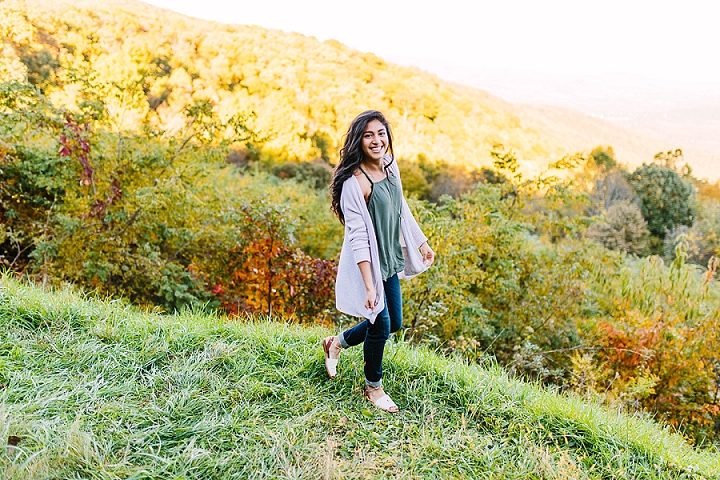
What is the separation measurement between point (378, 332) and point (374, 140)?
952mm

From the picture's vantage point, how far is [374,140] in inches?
97.9

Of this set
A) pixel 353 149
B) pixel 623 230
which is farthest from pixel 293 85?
pixel 353 149

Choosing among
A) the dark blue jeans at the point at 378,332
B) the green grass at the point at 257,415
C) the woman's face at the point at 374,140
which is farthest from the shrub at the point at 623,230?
the woman's face at the point at 374,140

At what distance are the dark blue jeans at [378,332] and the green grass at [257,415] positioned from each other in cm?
20

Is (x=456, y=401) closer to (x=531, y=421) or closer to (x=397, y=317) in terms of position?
(x=531, y=421)

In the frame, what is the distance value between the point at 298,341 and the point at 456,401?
40.8 inches

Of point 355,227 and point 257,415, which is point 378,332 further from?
point 257,415

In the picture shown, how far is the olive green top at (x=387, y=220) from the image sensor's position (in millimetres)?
2516

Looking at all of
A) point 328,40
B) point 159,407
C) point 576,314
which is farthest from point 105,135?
point 328,40

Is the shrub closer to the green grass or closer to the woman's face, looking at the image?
the green grass

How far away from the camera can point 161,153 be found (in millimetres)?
5133

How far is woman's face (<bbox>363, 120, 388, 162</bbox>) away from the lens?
248 centimetres

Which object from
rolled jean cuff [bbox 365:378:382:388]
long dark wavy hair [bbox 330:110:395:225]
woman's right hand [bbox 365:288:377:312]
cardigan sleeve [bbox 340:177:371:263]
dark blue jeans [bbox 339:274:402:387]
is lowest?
rolled jean cuff [bbox 365:378:382:388]

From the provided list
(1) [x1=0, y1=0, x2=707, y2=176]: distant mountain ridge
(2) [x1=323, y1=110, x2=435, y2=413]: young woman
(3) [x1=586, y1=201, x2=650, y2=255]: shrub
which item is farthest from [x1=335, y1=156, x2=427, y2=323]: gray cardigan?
(1) [x1=0, y1=0, x2=707, y2=176]: distant mountain ridge
